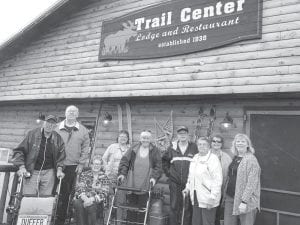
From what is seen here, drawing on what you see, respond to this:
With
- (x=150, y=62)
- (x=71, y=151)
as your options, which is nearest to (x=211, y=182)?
(x=71, y=151)

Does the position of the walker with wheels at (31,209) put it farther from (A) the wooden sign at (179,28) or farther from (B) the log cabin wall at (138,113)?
(A) the wooden sign at (179,28)

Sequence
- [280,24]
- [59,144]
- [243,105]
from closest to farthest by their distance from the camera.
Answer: [59,144], [280,24], [243,105]

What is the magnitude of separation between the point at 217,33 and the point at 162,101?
1.94 meters

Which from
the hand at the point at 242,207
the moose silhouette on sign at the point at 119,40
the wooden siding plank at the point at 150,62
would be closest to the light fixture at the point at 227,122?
the wooden siding plank at the point at 150,62

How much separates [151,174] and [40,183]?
5.59ft

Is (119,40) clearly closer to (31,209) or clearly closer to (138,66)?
(138,66)

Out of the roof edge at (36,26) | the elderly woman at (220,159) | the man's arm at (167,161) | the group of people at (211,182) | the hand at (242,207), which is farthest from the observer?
the roof edge at (36,26)

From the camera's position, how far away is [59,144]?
5059 millimetres

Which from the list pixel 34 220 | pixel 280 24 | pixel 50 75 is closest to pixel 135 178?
pixel 34 220

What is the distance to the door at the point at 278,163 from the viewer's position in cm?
541

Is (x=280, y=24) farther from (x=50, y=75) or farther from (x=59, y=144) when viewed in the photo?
(x=50, y=75)

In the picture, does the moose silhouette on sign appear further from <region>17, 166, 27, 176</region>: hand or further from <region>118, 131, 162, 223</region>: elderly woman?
<region>17, 166, 27, 176</region>: hand

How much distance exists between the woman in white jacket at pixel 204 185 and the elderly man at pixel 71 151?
76.3 inches

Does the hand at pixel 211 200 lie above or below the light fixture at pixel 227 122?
below
